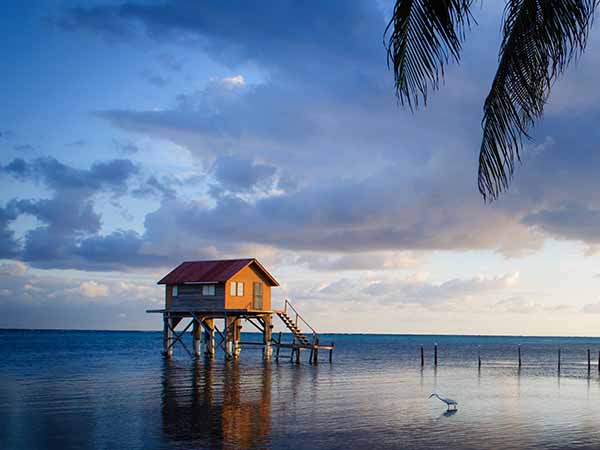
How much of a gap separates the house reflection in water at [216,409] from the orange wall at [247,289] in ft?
24.8

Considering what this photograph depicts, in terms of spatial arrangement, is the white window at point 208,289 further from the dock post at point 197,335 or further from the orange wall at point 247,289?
the dock post at point 197,335

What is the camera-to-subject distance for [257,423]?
26.5 metres

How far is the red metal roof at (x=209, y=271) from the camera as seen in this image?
57.6 meters

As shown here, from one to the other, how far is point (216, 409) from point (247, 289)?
2889 centimetres

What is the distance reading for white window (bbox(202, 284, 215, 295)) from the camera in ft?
190

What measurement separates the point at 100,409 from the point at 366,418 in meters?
11.0

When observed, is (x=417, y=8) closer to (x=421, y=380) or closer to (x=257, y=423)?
(x=257, y=423)

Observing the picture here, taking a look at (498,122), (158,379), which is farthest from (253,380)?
(498,122)

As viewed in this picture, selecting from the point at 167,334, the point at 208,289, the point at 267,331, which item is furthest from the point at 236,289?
the point at 167,334

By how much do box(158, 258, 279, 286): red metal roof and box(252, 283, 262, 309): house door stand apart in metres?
1.22

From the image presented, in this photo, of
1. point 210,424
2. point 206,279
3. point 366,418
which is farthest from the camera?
point 206,279

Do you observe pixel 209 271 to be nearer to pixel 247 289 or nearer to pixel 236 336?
pixel 247 289

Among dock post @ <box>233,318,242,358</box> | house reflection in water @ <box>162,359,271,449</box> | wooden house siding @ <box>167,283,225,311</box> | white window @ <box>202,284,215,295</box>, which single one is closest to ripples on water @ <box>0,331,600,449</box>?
house reflection in water @ <box>162,359,271,449</box>

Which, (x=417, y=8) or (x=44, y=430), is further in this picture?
(x=44, y=430)
